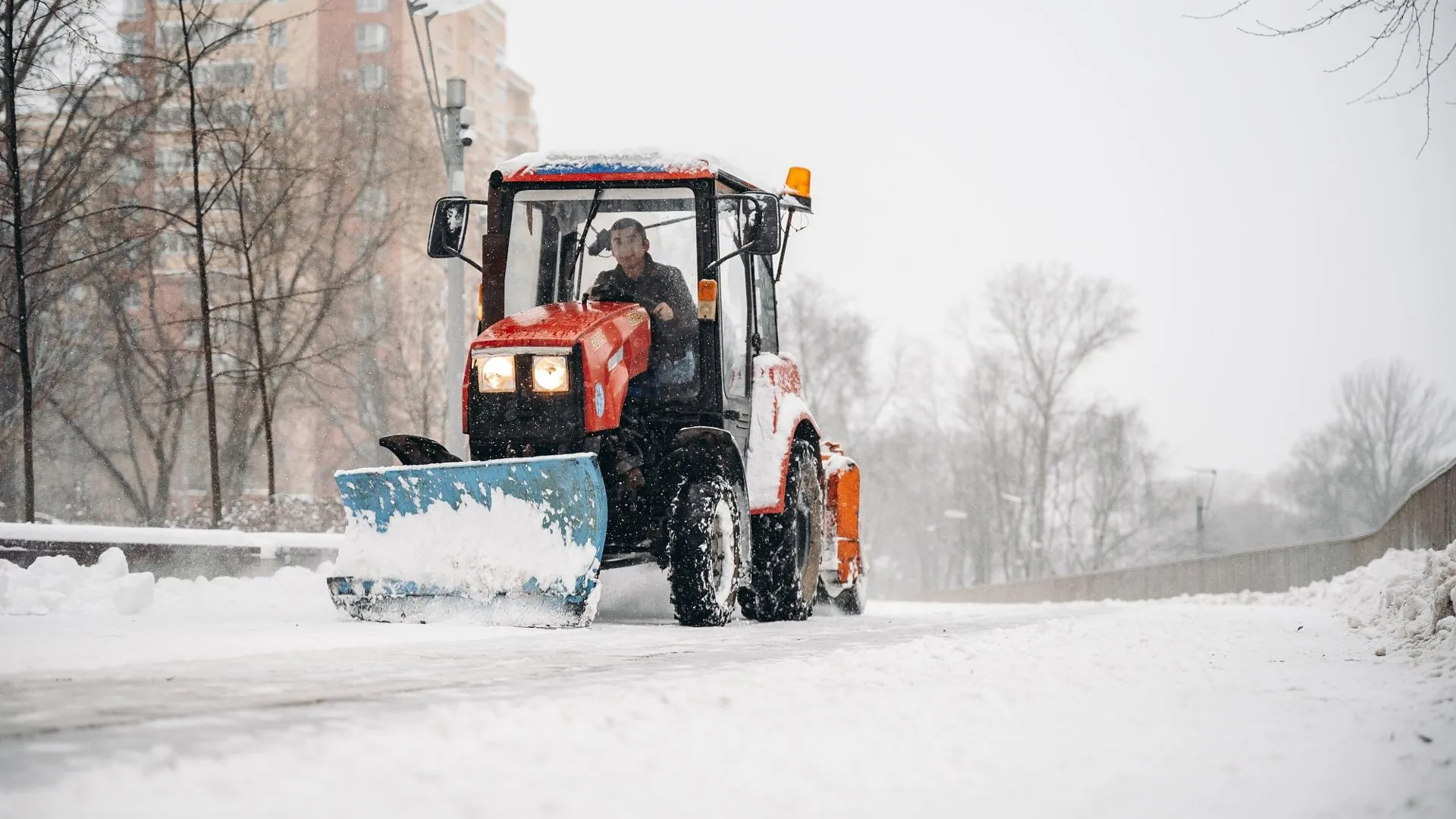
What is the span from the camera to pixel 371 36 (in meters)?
67.4

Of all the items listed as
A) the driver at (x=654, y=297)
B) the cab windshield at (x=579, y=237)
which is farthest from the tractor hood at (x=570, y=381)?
the cab windshield at (x=579, y=237)

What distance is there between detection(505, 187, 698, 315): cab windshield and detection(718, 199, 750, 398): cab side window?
0.71 ft

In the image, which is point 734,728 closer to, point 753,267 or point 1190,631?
point 1190,631

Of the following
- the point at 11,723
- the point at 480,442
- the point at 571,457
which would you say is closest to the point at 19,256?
the point at 480,442

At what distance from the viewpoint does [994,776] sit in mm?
3428

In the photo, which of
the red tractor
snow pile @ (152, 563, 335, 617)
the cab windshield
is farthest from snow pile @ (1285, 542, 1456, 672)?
snow pile @ (152, 563, 335, 617)

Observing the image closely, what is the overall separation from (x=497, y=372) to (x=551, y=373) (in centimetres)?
34

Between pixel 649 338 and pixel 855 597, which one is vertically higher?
pixel 649 338

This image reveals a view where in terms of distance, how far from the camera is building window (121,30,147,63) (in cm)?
1642

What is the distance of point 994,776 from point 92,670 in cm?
309

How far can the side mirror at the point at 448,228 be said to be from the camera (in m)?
8.63

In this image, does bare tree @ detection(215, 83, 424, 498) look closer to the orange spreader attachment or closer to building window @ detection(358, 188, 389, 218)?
building window @ detection(358, 188, 389, 218)

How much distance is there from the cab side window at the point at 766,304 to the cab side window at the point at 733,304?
1.11 ft

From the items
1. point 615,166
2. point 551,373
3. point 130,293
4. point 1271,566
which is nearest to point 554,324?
point 551,373
